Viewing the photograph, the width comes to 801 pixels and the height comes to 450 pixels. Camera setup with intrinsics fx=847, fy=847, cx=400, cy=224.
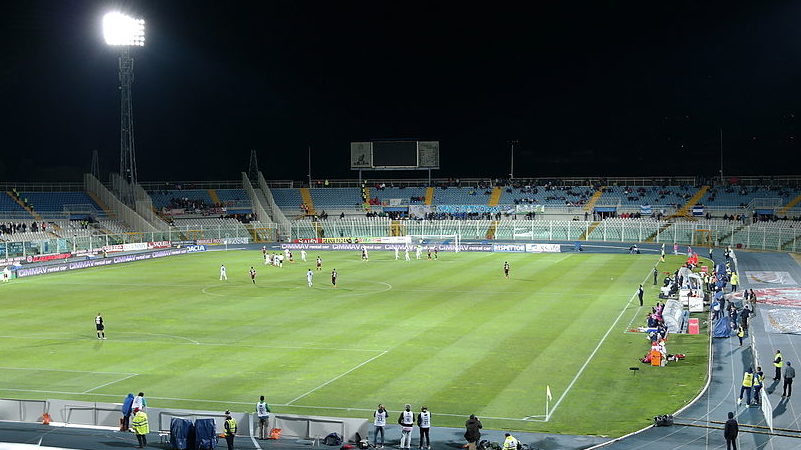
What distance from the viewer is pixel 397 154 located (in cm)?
10844

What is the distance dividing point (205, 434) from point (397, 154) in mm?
88218

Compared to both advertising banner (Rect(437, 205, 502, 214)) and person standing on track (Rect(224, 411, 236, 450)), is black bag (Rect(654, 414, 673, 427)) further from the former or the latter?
advertising banner (Rect(437, 205, 502, 214))

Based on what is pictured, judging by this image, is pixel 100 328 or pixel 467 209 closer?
pixel 100 328

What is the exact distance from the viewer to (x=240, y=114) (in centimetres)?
11019

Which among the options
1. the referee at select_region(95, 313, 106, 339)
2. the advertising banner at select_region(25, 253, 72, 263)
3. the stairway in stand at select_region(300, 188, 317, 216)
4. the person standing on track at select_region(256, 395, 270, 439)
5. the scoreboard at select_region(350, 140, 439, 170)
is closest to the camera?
the person standing on track at select_region(256, 395, 270, 439)

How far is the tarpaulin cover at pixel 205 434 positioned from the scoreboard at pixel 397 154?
8799 cm

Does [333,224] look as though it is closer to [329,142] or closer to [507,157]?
[329,142]

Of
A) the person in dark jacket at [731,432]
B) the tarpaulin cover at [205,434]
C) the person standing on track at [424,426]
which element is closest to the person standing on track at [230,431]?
the tarpaulin cover at [205,434]

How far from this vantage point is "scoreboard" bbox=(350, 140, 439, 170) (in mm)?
108312

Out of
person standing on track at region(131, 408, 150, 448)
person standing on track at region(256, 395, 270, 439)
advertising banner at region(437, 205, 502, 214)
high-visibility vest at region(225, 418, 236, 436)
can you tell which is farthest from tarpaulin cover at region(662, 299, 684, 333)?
advertising banner at region(437, 205, 502, 214)

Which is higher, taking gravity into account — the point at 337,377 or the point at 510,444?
the point at 510,444

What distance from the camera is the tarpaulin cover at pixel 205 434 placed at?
2145 cm

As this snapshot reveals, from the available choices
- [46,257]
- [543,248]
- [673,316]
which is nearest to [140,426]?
[673,316]

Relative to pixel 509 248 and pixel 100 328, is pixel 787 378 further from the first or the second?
pixel 509 248
